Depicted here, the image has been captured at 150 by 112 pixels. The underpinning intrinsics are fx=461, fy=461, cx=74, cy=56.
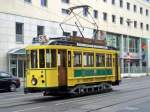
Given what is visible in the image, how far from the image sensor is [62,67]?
22766 millimetres

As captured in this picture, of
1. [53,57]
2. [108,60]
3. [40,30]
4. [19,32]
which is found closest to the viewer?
[53,57]

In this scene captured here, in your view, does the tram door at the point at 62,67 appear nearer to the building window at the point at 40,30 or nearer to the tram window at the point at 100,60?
the tram window at the point at 100,60

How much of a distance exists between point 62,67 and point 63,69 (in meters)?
0.13

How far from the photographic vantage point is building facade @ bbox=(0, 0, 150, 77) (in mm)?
46719

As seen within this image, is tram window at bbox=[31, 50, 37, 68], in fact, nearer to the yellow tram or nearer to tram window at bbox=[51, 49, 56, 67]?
the yellow tram

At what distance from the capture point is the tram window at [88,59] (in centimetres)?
2500

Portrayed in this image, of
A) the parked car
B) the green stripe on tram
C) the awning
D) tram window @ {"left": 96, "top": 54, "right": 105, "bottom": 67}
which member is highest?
the awning

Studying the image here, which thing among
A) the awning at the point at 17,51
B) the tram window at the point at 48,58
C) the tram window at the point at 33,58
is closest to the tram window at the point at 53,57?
the tram window at the point at 48,58

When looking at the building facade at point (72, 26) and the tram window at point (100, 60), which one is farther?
the building facade at point (72, 26)

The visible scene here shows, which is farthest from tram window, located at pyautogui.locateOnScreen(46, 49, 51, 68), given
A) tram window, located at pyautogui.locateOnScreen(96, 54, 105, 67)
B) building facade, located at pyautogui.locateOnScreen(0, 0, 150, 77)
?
building facade, located at pyautogui.locateOnScreen(0, 0, 150, 77)

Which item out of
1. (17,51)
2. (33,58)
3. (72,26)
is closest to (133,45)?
(72,26)

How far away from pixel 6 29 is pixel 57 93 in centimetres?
2399

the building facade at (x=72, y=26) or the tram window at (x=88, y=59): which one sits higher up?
the building facade at (x=72, y=26)

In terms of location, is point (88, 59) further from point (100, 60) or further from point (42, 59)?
point (42, 59)
